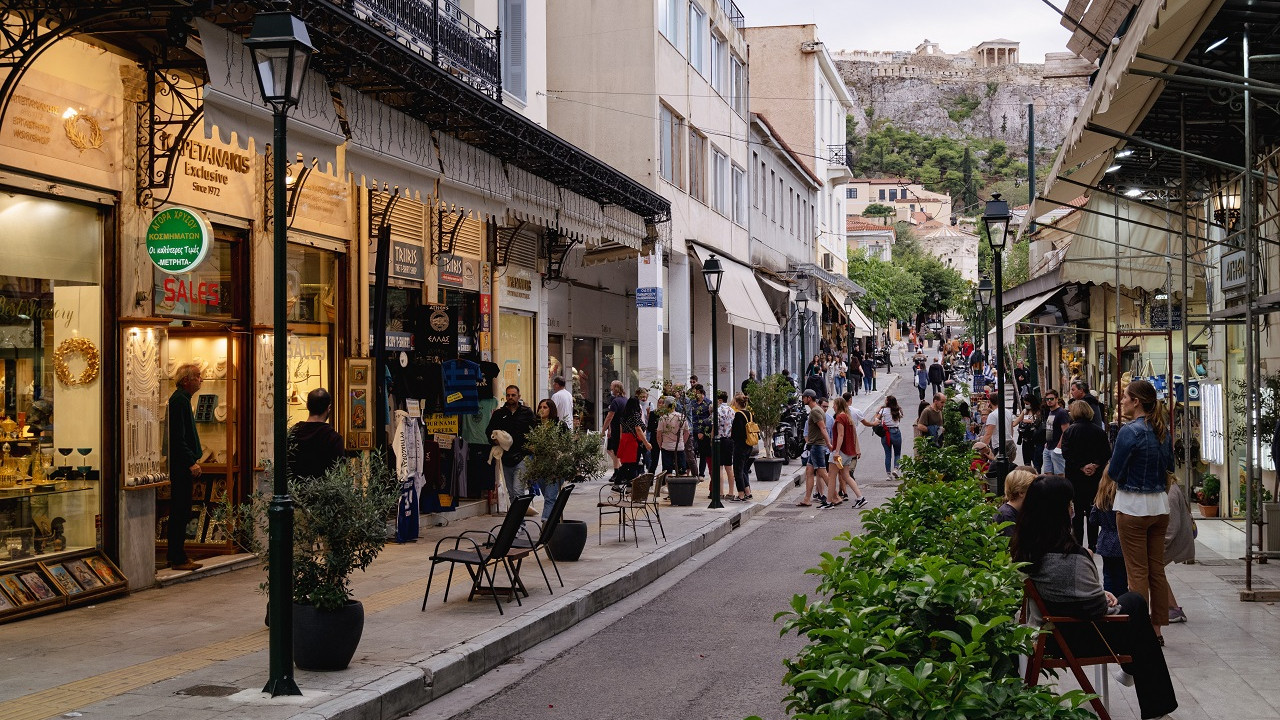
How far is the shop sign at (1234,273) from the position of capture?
13.7m

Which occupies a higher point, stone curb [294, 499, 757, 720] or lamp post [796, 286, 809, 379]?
lamp post [796, 286, 809, 379]

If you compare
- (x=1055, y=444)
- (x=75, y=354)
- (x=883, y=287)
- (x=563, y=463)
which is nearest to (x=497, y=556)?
(x=563, y=463)

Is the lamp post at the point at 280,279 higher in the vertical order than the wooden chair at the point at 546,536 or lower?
higher

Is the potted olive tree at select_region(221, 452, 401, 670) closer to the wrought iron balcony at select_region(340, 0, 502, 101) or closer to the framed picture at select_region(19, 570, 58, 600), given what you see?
the framed picture at select_region(19, 570, 58, 600)

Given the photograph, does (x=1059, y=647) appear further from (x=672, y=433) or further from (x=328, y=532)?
(x=672, y=433)

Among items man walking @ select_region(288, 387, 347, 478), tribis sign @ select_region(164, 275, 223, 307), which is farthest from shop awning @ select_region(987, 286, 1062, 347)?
man walking @ select_region(288, 387, 347, 478)

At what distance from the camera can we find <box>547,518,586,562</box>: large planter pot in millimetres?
12938

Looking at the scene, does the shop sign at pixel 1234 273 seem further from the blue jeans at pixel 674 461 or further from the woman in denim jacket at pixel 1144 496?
the blue jeans at pixel 674 461

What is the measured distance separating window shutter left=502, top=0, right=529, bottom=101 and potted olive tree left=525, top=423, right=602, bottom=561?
24.8 ft

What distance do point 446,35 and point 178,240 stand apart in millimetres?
5862

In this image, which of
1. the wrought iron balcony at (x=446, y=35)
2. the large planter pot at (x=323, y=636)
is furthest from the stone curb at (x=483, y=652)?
the wrought iron balcony at (x=446, y=35)

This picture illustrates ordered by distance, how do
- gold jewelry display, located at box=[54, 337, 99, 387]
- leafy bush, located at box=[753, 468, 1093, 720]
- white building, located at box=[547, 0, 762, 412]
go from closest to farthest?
1. leafy bush, located at box=[753, 468, 1093, 720]
2. gold jewelry display, located at box=[54, 337, 99, 387]
3. white building, located at box=[547, 0, 762, 412]

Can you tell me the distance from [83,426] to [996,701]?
29.5ft

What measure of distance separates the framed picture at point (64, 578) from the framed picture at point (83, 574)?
0.13 ft
